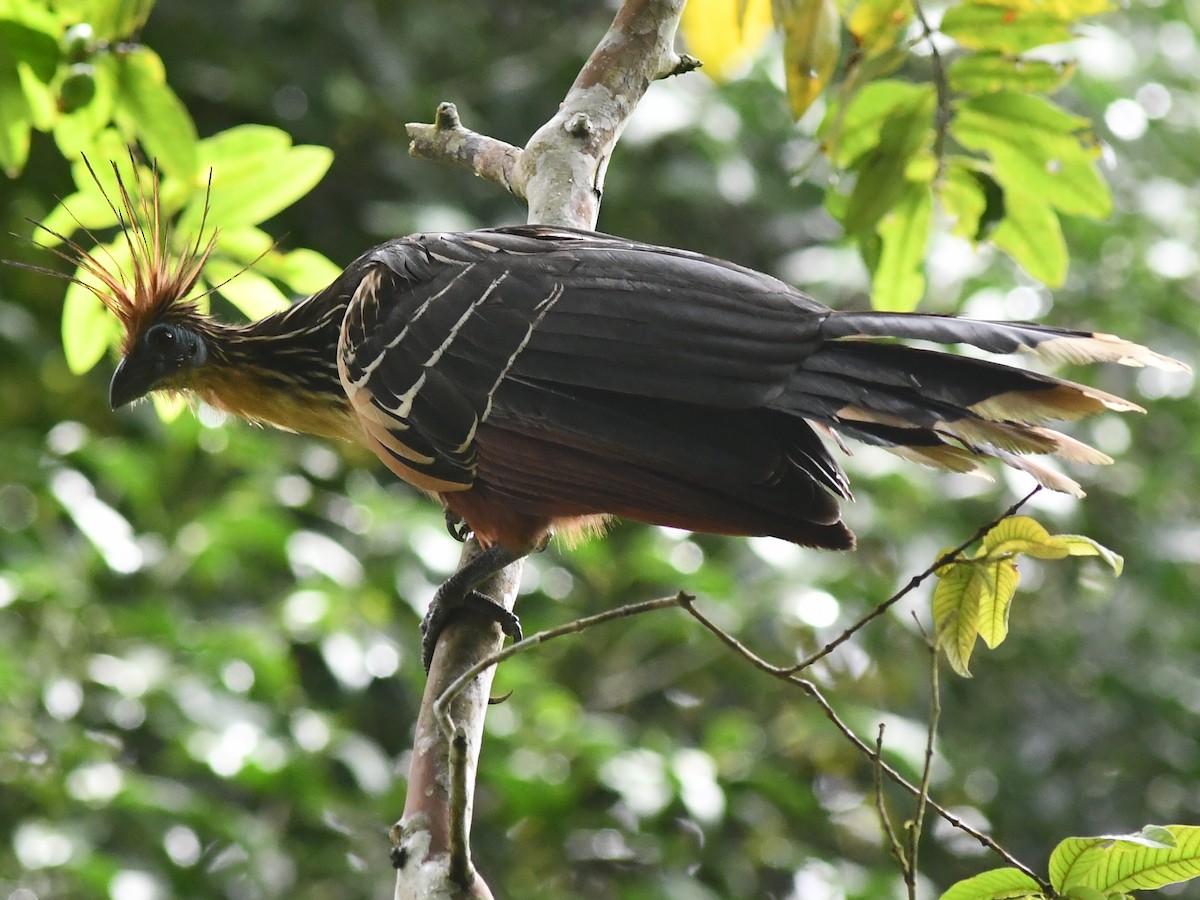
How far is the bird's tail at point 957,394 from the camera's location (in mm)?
1965

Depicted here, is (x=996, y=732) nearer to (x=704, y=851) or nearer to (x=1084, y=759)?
(x=1084, y=759)

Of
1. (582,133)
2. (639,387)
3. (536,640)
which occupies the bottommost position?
(639,387)

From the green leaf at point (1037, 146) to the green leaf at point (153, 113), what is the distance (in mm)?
1623

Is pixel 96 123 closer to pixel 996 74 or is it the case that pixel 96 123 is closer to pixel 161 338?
pixel 161 338

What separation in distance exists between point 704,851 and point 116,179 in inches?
103

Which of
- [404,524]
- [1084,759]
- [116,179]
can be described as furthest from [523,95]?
[1084,759]

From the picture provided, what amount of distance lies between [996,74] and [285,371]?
66.6 inches

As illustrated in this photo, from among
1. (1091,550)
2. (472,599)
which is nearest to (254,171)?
(472,599)

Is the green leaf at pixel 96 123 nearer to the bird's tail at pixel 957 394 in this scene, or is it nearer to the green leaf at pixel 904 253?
the bird's tail at pixel 957 394

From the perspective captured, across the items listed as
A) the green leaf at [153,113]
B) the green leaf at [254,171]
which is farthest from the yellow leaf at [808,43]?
the green leaf at [153,113]

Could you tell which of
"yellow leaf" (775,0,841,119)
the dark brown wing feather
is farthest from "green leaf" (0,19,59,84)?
"yellow leaf" (775,0,841,119)

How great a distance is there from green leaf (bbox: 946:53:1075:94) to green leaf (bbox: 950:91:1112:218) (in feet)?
0.10

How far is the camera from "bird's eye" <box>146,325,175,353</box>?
9.95 ft

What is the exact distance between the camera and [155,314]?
3033 mm
